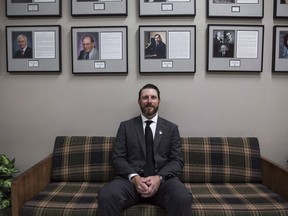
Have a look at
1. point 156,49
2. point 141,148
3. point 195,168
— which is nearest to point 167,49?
point 156,49

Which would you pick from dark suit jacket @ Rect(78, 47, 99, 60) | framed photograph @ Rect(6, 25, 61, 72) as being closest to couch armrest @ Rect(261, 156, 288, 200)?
dark suit jacket @ Rect(78, 47, 99, 60)

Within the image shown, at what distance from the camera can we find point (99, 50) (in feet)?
7.89

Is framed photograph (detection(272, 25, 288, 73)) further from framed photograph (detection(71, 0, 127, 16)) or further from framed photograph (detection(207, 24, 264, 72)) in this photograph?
framed photograph (detection(71, 0, 127, 16))

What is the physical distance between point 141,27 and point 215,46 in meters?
0.67

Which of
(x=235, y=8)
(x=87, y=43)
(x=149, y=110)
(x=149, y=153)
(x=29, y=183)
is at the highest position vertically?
(x=235, y=8)

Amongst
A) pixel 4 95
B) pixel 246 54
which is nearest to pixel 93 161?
pixel 4 95

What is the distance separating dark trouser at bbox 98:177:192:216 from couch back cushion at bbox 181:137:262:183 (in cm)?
42

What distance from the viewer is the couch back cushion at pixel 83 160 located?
7.28 feet

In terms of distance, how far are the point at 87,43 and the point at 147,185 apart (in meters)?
1.35

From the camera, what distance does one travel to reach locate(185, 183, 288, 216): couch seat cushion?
1695mm

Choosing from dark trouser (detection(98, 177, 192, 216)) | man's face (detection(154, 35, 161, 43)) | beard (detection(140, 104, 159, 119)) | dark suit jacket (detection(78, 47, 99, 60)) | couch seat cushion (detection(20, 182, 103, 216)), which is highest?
man's face (detection(154, 35, 161, 43))

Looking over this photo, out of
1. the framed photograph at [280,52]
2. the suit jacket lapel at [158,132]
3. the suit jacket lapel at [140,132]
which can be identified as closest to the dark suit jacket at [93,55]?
the suit jacket lapel at [140,132]

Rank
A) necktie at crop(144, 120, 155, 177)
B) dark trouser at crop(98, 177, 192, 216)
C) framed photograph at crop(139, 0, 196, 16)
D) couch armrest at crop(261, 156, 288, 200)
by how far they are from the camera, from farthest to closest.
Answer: framed photograph at crop(139, 0, 196, 16) → necktie at crop(144, 120, 155, 177) → couch armrest at crop(261, 156, 288, 200) → dark trouser at crop(98, 177, 192, 216)

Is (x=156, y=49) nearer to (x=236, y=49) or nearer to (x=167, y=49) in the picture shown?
(x=167, y=49)
